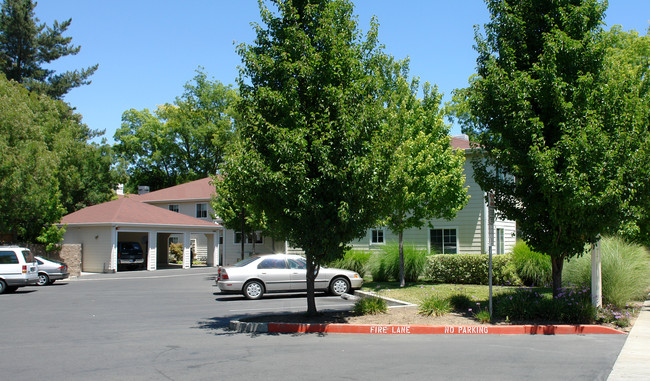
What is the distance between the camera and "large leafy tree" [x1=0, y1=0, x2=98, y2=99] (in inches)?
1705

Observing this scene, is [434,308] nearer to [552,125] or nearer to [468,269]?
[552,125]

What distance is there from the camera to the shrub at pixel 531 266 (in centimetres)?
1853

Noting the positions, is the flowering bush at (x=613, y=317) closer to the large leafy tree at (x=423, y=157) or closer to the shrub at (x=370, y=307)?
the shrub at (x=370, y=307)

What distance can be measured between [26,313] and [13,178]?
44.3ft

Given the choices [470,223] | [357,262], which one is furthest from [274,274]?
[470,223]

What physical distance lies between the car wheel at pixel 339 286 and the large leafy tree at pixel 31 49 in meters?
37.6

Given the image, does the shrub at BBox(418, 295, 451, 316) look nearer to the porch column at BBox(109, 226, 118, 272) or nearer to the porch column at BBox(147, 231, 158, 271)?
the porch column at BBox(109, 226, 118, 272)

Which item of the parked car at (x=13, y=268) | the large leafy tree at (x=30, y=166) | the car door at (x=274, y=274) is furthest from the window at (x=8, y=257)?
the car door at (x=274, y=274)

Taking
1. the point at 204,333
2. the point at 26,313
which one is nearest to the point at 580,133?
the point at 204,333

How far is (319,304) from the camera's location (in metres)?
15.6

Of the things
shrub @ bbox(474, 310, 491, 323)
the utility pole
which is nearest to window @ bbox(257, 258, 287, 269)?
shrub @ bbox(474, 310, 491, 323)

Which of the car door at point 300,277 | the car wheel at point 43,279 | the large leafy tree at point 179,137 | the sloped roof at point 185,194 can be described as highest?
the large leafy tree at point 179,137

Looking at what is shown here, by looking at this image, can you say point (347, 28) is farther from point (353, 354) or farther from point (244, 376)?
point (244, 376)

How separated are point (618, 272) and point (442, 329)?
5.40m
